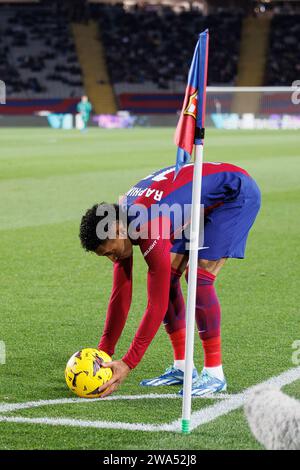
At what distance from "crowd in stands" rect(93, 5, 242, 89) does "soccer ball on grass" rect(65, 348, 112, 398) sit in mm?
50040

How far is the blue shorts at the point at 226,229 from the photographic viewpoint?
632 cm

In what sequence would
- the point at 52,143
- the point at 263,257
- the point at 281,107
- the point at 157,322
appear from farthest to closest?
the point at 281,107 → the point at 52,143 → the point at 263,257 → the point at 157,322

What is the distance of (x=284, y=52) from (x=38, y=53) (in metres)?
14.4

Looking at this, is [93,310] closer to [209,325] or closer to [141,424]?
[209,325]

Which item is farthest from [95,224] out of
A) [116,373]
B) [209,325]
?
[209,325]

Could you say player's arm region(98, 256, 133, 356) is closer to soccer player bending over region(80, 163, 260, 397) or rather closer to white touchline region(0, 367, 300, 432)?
soccer player bending over region(80, 163, 260, 397)

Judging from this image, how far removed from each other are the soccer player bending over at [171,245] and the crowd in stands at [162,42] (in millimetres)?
49615

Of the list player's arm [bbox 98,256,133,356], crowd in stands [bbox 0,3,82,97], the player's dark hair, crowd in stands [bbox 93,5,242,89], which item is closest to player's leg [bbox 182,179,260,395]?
player's arm [bbox 98,256,133,356]

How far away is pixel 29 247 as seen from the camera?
12.8 meters

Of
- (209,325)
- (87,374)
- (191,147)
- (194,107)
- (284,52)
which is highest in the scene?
(194,107)

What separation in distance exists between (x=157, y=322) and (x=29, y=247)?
7313 mm

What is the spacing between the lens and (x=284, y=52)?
57688 millimetres
